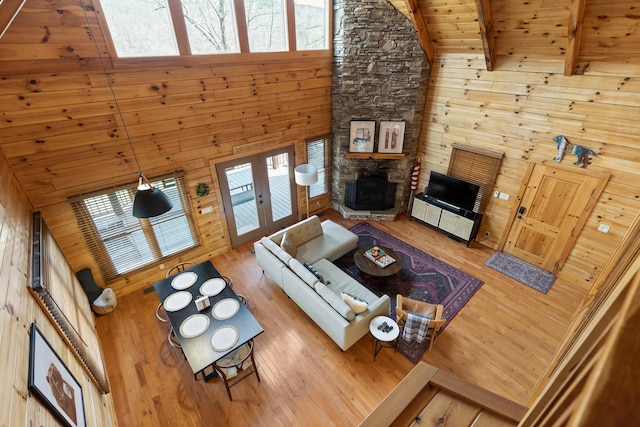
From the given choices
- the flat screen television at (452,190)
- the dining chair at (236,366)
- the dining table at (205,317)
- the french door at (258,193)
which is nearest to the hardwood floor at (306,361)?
the dining chair at (236,366)

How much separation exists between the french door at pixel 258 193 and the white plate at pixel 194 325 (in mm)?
2544

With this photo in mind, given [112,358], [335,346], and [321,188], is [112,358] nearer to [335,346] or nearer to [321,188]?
[335,346]

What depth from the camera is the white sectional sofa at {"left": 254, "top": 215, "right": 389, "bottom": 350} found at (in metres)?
4.08

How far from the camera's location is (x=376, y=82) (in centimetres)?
612

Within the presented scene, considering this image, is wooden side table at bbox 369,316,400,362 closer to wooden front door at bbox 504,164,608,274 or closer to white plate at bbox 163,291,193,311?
white plate at bbox 163,291,193,311

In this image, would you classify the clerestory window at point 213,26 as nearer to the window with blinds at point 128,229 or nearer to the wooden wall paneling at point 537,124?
the window with blinds at point 128,229

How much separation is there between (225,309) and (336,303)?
4.77ft

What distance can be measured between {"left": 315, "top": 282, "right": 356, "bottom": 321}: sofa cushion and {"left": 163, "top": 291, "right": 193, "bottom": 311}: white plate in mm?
1764

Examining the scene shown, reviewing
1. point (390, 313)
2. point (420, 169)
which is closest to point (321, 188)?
point (420, 169)

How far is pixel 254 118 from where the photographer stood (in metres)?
5.61

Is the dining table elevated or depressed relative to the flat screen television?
depressed

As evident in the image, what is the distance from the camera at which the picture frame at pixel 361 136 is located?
6496mm

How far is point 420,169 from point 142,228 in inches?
226

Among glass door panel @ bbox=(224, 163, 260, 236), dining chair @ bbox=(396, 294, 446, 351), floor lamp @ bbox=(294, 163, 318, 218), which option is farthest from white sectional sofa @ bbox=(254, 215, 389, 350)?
glass door panel @ bbox=(224, 163, 260, 236)
